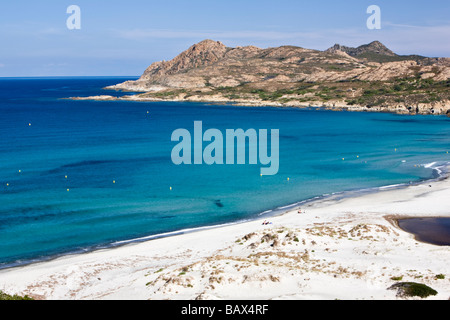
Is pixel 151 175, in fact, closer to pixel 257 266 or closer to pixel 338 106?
pixel 257 266

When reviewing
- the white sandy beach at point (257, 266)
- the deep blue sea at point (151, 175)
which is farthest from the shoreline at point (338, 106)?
the white sandy beach at point (257, 266)

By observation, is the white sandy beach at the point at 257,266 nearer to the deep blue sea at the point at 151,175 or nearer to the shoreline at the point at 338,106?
the deep blue sea at the point at 151,175

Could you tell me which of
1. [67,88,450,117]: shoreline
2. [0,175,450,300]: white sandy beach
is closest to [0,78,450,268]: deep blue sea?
[0,175,450,300]: white sandy beach

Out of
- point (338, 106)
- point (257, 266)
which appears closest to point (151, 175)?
point (257, 266)

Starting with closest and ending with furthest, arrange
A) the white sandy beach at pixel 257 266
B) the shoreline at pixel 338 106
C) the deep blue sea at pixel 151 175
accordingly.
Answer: the white sandy beach at pixel 257 266
the deep blue sea at pixel 151 175
the shoreline at pixel 338 106

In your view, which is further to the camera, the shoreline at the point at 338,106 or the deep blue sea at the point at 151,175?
the shoreline at the point at 338,106

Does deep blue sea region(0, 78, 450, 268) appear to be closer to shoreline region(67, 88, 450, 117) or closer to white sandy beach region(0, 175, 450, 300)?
white sandy beach region(0, 175, 450, 300)
